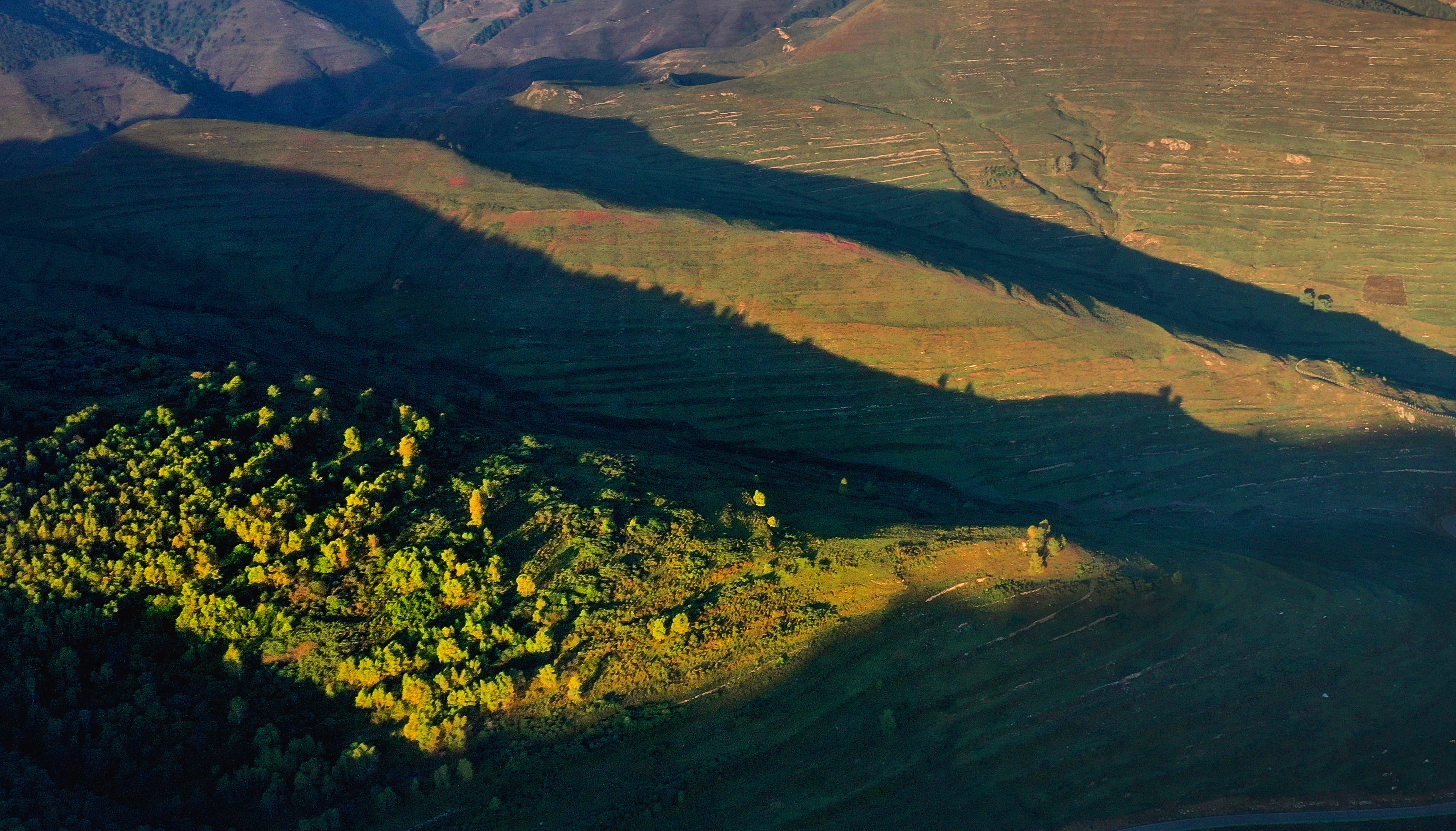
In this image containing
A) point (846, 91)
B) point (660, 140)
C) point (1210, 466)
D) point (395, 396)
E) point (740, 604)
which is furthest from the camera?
point (846, 91)

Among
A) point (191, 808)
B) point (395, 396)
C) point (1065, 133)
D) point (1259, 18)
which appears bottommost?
point (191, 808)

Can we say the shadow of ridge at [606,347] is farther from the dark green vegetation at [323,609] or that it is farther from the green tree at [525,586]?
the green tree at [525,586]

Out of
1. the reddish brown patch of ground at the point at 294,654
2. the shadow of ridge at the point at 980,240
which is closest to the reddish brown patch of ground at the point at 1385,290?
the shadow of ridge at the point at 980,240

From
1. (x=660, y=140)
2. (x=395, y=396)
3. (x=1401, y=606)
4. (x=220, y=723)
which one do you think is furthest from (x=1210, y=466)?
(x=660, y=140)

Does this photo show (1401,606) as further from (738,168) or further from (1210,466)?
(738,168)

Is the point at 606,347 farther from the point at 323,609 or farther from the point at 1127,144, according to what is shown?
the point at 1127,144

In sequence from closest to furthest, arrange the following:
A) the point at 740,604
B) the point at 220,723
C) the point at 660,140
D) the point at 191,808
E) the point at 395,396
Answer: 1. the point at 191,808
2. the point at 220,723
3. the point at 740,604
4. the point at 395,396
5. the point at 660,140

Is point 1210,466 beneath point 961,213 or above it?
beneath
